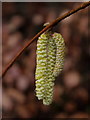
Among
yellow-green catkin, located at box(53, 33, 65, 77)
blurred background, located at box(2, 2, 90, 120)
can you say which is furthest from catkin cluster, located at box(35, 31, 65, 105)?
blurred background, located at box(2, 2, 90, 120)

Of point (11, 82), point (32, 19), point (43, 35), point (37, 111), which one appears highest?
point (32, 19)

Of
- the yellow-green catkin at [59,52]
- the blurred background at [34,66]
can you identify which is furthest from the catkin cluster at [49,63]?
the blurred background at [34,66]

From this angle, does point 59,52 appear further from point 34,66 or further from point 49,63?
point 34,66

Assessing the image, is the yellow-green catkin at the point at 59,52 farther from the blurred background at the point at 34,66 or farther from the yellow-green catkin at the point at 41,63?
the blurred background at the point at 34,66

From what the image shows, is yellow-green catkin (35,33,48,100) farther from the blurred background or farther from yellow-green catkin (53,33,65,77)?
the blurred background

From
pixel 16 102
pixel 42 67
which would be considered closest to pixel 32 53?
pixel 16 102

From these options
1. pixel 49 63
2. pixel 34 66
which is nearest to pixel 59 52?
pixel 49 63

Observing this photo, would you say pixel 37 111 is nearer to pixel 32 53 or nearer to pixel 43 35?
pixel 32 53
